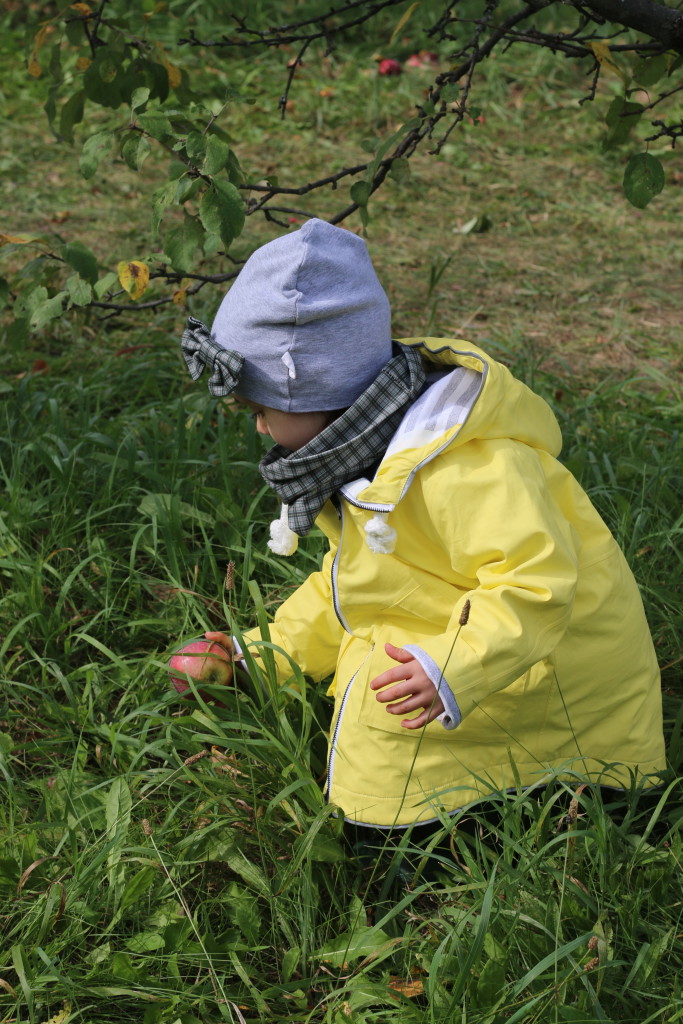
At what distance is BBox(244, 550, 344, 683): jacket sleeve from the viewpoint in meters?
2.03

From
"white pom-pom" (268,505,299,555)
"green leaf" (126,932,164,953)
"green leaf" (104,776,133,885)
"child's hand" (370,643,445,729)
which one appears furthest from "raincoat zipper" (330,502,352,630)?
"green leaf" (126,932,164,953)

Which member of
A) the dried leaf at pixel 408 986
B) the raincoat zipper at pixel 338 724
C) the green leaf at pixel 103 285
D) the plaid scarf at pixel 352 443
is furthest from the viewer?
the green leaf at pixel 103 285

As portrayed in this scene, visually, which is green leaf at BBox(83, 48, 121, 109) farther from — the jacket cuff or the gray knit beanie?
the jacket cuff

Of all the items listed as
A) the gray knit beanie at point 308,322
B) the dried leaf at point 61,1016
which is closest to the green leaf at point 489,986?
the dried leaf at point 61,1016

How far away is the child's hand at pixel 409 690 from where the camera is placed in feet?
4.95

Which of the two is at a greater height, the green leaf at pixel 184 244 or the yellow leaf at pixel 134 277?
the green leaf at pixel 184 244

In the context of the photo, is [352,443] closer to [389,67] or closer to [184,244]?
[184,244]

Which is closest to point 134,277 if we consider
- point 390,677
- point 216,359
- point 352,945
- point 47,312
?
point 47,312

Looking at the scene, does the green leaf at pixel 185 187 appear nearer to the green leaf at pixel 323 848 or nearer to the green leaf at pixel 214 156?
the green leaf at pixel 214 156

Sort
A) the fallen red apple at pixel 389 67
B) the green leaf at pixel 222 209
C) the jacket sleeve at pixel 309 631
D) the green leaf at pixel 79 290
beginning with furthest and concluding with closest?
the fallen red apple at pixel 389 67
the green leaf at pixel 79 290
the jacket sleeve at pixel 309 631
the green leaf at pixel 222 209

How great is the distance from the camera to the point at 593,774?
5.85 ft

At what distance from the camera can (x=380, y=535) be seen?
64.1 inches

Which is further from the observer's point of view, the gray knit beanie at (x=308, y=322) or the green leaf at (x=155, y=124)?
the green leaf at (x=155, y=124)

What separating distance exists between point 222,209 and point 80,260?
553 millimetres
